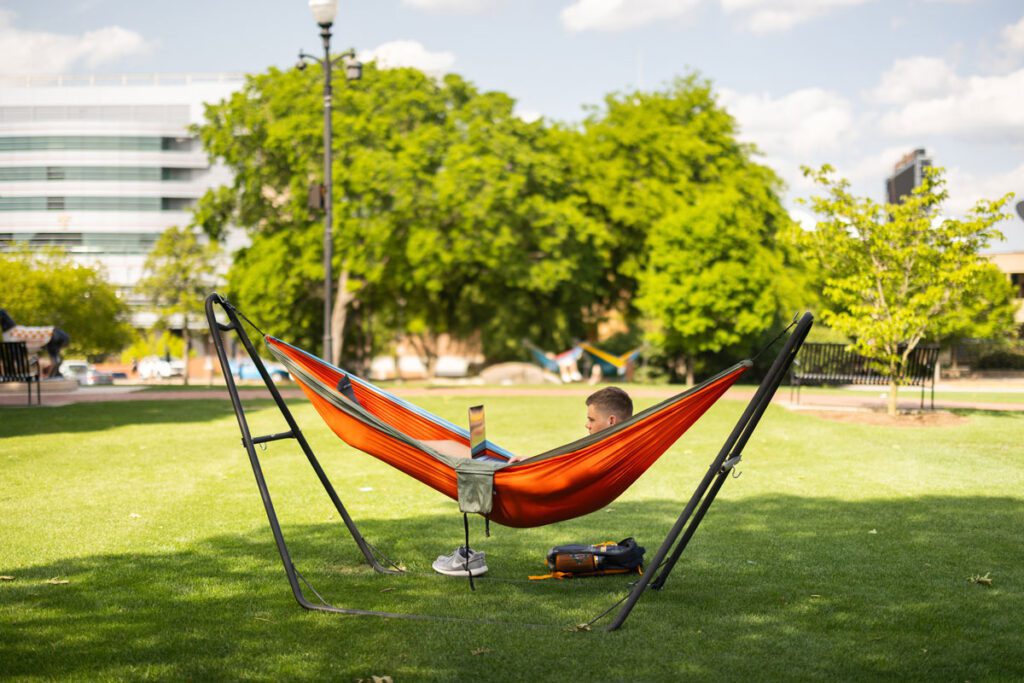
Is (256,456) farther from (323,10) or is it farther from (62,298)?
(62,298)

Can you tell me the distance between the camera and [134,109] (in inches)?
2522

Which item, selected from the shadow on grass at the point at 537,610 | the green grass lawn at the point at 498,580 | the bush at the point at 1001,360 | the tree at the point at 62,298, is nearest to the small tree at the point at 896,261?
the green grass lawn at the point at 498,580

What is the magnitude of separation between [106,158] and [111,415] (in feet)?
180

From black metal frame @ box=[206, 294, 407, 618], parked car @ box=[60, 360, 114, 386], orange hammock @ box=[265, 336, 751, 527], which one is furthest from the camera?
parked car @ box=[60, 360, 114, 386]

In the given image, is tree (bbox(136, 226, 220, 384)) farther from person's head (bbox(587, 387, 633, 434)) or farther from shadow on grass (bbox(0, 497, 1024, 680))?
person's head (bbox(587, 387, 633, 434))

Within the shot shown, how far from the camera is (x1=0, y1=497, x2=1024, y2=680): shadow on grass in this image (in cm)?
366

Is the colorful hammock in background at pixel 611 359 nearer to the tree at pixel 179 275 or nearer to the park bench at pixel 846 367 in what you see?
the tree at pixel 179 275

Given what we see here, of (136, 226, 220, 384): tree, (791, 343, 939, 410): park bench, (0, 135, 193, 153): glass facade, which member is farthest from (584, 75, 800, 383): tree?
(0, 135, 193, 153): glass facade

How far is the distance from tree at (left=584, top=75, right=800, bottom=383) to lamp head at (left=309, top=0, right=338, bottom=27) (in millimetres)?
14203

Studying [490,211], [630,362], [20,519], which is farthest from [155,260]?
[20,519]

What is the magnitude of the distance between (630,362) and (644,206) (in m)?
5.20

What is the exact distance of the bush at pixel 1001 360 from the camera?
123 feet

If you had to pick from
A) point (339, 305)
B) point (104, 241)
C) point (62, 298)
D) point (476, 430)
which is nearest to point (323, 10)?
point (476, 430)

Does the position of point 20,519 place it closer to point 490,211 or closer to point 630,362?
point 490,211
